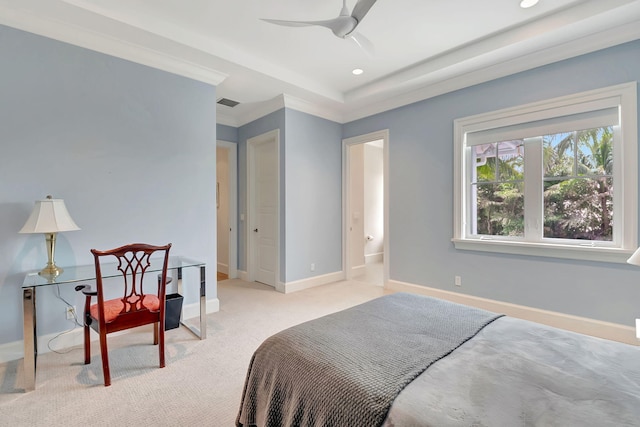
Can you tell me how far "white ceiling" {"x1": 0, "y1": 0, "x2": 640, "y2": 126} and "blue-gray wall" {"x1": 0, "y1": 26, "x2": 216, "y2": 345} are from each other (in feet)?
0.64

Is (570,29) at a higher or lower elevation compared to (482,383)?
higher

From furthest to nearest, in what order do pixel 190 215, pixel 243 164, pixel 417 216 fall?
pixel 243 164
pixel 417 216
pixel 190 215

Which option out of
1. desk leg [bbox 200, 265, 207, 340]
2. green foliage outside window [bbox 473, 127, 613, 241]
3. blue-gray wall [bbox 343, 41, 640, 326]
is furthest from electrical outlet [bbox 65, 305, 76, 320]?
green foliage outside window [bbox 473, 127, 613, 241]

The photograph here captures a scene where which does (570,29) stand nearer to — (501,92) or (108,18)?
(501,92)

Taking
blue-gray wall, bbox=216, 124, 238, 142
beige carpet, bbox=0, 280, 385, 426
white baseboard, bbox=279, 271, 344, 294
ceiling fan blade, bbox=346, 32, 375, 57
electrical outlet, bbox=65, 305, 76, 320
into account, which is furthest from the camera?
blue-gray wall, bbox=216, 124, 238, 142

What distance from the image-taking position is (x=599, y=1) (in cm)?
229

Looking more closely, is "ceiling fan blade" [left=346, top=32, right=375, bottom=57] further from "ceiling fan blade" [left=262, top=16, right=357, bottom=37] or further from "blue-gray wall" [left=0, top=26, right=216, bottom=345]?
"blue-gray wall" [left=0, top=26, right=216, bottom=345]

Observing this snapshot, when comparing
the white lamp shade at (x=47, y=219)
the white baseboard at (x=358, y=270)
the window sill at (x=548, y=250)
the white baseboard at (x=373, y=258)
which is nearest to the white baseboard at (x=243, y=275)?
the white baseboard at (x=358, y=270)

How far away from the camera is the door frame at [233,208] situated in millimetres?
4984

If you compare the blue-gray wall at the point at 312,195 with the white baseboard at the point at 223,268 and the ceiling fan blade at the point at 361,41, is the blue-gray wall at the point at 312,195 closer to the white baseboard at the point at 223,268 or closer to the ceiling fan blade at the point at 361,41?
the white baseboard at the point at 223,268

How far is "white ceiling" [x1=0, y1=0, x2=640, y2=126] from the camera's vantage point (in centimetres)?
238

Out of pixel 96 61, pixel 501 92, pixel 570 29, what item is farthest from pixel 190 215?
pixel 570 29

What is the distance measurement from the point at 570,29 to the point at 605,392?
285 cm

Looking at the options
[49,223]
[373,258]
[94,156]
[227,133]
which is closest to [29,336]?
[49,223]
